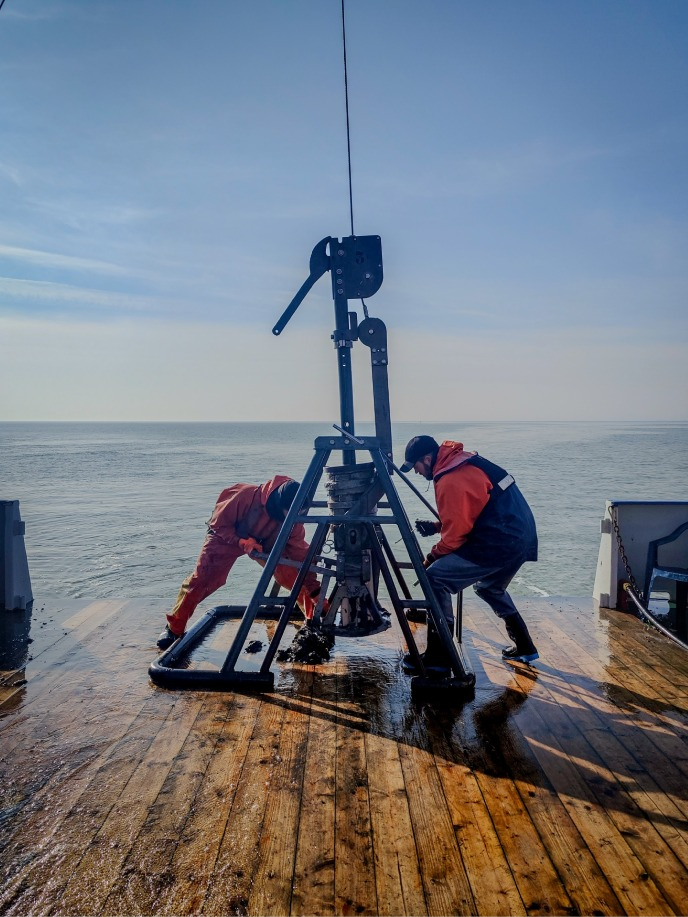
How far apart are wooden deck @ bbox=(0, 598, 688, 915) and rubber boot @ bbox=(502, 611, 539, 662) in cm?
12

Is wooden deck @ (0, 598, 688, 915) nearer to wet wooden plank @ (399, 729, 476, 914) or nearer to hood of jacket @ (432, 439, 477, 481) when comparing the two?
wet wooden plank @ (399, 729, 476, 914)

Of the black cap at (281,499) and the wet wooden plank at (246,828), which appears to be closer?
the wet wooden plank at (246,828)

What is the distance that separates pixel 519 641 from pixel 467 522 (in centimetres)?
107

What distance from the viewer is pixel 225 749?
350 centimetres

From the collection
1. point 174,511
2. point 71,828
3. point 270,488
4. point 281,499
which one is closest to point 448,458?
point 281,499

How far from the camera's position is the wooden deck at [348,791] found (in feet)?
7.97

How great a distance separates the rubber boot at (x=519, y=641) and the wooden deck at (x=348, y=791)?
117 mm

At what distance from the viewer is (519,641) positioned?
188 inches

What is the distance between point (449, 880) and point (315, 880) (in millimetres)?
475

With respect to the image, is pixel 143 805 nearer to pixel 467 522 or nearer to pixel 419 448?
pixel 467 522

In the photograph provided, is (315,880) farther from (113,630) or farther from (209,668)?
(113,630)

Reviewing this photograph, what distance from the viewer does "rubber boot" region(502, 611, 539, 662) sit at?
15.6 ft

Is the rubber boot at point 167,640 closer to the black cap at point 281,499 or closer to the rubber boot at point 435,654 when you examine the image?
the black cap at point 281,499

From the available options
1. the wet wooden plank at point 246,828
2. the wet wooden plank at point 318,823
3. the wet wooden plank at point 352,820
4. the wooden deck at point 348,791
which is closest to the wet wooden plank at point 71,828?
the wooden deck at point 348,791
